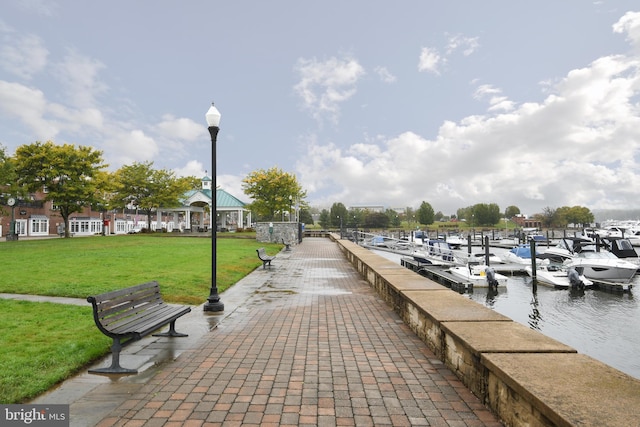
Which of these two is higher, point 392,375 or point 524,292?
point 392,375

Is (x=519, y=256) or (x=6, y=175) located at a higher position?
(x=6, y=175)

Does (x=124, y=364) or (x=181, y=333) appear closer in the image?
(x=124, y=364)

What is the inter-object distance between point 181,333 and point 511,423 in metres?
4.61

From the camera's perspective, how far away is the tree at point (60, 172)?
3341 centimetres

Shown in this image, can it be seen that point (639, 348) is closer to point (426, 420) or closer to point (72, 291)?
point (426, 420)

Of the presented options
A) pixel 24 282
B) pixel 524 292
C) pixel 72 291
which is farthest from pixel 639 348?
pixel 24 282

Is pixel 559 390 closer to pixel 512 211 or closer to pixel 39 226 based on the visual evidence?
→ pixel 39 226

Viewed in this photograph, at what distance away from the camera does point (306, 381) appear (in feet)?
12.7

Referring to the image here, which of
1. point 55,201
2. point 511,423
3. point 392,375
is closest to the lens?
point 511,423

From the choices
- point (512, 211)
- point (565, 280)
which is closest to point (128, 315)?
point (565, 280)

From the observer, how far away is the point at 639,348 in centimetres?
995

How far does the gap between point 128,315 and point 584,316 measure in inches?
610

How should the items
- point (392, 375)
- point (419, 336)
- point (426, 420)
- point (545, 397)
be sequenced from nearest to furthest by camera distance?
point (545, 397), point (426, 420), point (392, 375), point (419, 336)

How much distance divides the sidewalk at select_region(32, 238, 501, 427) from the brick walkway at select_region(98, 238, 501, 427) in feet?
0.03
